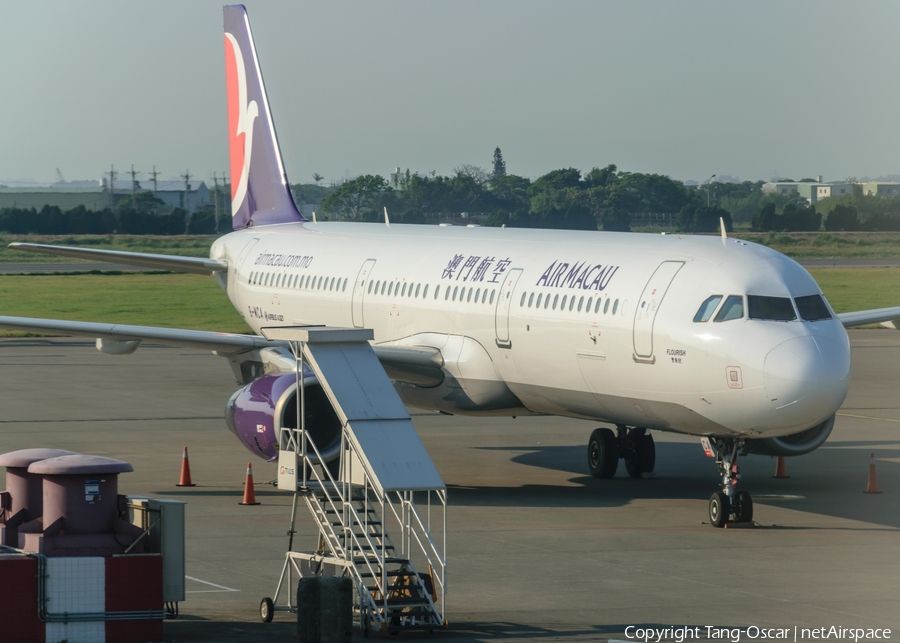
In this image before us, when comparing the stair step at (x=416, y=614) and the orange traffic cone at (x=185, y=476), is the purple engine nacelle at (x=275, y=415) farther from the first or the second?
the stair step at (x=416, y=614)

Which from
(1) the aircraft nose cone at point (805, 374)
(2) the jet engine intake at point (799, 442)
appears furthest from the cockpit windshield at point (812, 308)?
(2) the jet engine intake at point (799, 442)

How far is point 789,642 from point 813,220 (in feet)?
353

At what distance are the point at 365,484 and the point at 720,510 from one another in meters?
6.87

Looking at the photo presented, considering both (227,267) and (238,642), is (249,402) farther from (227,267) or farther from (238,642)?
(227,267)

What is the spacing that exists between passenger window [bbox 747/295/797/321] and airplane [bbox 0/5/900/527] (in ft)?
0.06

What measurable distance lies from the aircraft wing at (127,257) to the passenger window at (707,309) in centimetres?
1280

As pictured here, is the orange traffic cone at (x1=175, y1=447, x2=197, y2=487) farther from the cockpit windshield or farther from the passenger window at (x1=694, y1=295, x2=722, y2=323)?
the cockpit windshield

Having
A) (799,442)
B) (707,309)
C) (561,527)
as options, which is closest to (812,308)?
(707,309)

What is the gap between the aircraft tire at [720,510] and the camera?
19.4 m

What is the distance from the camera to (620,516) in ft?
66.5

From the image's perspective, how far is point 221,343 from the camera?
2417cm

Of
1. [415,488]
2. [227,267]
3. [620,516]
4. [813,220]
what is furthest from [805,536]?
[813,220]

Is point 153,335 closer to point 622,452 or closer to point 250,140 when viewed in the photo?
point 622,452

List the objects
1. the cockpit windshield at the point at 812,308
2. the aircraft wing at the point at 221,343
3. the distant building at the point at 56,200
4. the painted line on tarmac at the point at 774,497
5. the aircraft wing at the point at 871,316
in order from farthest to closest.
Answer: the distant building at the point at 56,200, the aircraft wing at the point at 871,316, the aircraft wing at the point at 221,343, the painted line on tarmac at the point at 774,497, the cockpit windshield at the point at 812,308
